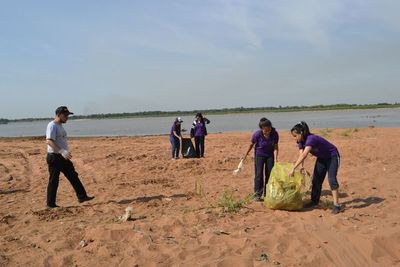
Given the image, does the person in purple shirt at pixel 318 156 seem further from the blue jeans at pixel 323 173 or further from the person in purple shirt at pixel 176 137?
the person in purple shirt at pixel 176 137

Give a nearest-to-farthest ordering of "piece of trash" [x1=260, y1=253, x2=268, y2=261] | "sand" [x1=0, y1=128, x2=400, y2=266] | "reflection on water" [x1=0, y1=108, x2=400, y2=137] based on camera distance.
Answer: "piece of trash" [x1=260, y1=253, x2=268, y2=261] → "sand" [x1=0, y1=128, x2=400, y2=266] → "reflection on water" [x1=0, y1=108, x2=400, y2=137]

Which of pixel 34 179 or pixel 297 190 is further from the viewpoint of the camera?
pixel 34 179

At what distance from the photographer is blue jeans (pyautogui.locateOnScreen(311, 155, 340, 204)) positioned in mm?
7000

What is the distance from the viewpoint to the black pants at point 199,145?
14.1m

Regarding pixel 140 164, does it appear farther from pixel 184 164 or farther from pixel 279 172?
pixel 279 172

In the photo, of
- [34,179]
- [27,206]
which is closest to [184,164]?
[34,179]

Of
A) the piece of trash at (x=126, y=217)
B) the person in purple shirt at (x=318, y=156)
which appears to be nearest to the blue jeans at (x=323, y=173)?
the person in purple shirt at (x=318, y=156)

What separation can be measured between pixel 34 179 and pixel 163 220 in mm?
6105

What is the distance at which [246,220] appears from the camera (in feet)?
21.4

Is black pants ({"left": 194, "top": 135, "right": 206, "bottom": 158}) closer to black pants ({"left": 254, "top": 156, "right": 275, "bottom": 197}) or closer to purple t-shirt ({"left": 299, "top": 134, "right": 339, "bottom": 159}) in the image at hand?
black pants ({"left": 254, "top": 156, "right": 275, "bottom": 197})

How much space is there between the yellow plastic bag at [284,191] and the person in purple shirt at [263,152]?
0.51m

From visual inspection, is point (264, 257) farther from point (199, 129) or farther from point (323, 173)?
point (199, 129)

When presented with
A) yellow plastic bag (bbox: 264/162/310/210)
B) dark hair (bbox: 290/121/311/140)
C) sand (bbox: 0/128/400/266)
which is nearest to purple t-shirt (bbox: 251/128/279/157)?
yellow plastic bag (bbox: 264/162/310/210)

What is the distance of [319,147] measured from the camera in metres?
7.03
